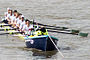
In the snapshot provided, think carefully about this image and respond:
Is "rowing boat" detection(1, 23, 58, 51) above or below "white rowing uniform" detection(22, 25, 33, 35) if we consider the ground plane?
below

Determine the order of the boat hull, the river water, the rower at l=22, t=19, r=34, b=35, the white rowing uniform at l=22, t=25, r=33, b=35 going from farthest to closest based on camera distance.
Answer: the rower at l=22, t=19, r=34, b=35 < the white rowing uniform at l=22, t=25, r=33, b=35 < the river water < the boat hull

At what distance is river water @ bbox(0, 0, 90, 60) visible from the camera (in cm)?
2022

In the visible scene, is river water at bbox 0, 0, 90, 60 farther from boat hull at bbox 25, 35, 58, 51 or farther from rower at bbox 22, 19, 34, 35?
rower at bbox 22, 19, 34, 35

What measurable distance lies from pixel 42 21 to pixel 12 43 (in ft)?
25.6

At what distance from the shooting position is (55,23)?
1159 inches

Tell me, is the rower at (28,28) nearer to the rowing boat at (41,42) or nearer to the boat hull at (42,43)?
the rowing boat at (41,42)

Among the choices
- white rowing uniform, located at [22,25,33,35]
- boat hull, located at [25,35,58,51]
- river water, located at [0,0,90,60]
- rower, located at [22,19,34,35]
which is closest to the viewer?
boat hull, located at [25,35,58,51]

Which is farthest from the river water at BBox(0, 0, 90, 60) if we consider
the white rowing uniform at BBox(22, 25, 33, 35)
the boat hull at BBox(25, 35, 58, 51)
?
the white rowing uniform at BBox(22, 25, 33, 35)

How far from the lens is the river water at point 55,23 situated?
20.2m

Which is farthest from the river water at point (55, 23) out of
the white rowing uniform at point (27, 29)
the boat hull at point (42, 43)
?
the white rowing uniform at point (27, 29)

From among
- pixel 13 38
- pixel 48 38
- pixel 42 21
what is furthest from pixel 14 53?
pixel 42 21

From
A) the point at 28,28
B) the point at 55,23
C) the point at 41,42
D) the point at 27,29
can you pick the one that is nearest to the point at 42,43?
the point at 41,42

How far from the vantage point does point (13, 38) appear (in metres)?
24.5

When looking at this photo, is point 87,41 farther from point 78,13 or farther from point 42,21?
point 78,13
